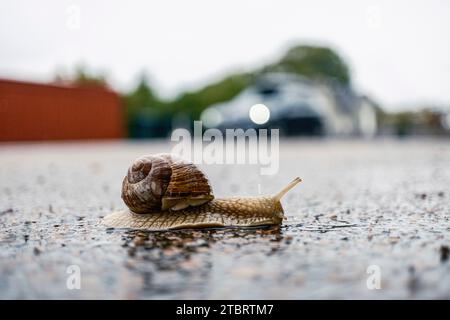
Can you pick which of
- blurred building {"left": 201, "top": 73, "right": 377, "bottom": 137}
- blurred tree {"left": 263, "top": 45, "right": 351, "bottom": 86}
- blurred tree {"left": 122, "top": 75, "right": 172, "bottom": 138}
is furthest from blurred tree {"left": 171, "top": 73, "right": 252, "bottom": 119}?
blurred tree {"left": 263, "top": 45, "right": 351, "bottom": 86}

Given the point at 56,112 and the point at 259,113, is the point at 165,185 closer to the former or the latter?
the point at 56,112

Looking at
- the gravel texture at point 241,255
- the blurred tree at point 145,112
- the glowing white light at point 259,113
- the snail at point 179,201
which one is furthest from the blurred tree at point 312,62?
the snail at point 179,201

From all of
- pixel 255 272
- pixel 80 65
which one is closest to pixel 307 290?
pixel 255 272

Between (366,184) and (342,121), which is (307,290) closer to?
(366,184)

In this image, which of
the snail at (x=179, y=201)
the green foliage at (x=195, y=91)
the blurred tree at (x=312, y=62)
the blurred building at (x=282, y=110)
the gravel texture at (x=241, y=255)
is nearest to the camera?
the gravel texture at (x=241, y=255)

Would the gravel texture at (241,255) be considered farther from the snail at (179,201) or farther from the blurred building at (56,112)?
the blurred building at (56,112)
